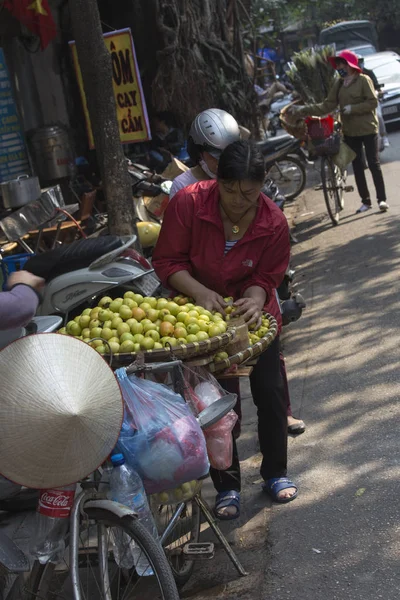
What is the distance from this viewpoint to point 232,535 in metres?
4.43

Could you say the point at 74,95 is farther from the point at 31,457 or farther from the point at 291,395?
the point at 31,457

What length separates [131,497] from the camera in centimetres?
332

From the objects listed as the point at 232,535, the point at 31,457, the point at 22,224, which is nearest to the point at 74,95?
the point at 22,224

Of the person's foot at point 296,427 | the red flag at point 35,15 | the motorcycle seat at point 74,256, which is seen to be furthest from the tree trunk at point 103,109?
the red flag at point 35,15

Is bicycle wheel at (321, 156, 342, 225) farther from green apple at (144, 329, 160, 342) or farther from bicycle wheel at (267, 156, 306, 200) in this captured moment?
green apple at (144, 329, 160, 342)

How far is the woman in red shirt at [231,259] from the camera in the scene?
4.38 metres

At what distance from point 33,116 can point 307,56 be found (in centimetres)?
373

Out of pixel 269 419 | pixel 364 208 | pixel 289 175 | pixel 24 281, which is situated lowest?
pixel 364 208

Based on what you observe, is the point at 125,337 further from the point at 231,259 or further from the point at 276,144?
the point at 276,144

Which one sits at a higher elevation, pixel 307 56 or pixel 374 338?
pixel 307 56

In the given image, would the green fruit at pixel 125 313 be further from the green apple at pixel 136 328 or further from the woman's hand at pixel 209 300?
the woman's hand at pixel 209 300

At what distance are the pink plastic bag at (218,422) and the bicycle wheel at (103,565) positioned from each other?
69cm

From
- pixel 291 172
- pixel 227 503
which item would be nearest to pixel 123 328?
pixel 227 503

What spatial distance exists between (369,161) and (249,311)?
301 inches
